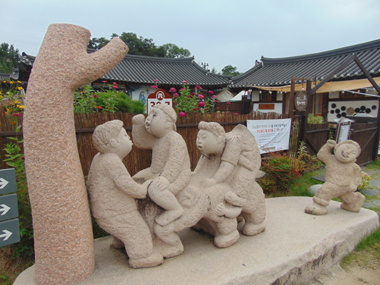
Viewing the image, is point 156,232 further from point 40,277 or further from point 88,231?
point 40,277

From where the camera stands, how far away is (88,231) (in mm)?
1897

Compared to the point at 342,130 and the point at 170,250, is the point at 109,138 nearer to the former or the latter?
the point at 170,250

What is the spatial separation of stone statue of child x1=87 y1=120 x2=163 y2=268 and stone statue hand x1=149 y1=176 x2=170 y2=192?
89mm

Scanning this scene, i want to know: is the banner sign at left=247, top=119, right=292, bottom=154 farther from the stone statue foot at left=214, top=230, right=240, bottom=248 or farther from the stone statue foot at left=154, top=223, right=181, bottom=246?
the stone statue foot at left=154, top=223, right=181, bottom=246

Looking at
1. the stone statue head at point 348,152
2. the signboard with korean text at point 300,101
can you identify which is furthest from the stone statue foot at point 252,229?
the signboard with korean text at point 300,101

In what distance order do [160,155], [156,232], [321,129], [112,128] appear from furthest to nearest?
[321,129]
[160,155]
[156,232]
[112,128]

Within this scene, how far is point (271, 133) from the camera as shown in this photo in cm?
559

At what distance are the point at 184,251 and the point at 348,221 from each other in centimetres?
209

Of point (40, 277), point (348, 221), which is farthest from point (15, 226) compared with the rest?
point (348, 221)

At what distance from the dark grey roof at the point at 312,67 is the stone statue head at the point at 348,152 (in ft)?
25.2

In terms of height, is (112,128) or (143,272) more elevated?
(112,128)

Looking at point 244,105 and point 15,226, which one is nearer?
point 15,226

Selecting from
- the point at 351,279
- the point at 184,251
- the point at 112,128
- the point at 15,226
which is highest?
the point at 112,128

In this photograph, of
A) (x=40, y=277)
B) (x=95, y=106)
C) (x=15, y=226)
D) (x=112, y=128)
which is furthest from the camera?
(x=95, y=106)
